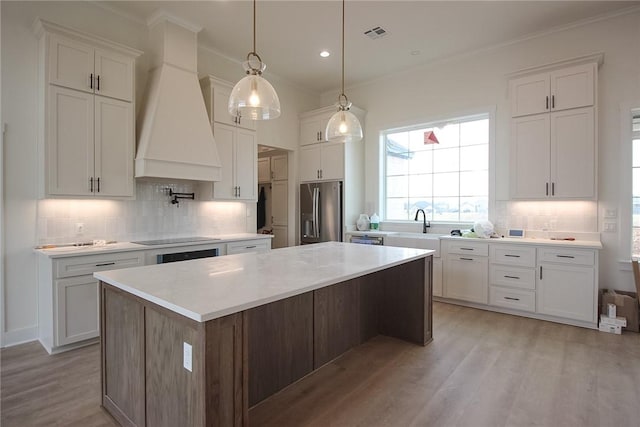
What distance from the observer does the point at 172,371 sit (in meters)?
1.57

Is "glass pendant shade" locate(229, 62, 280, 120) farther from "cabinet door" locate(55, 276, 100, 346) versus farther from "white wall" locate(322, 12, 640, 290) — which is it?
"white wall" locate(322, 12, 640, 290)

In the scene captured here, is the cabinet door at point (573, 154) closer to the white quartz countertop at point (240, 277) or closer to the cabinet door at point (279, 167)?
the white quartz countertop at point (240, 277)

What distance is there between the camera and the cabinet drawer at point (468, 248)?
13.6ft

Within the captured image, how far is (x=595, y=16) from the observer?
3783mm

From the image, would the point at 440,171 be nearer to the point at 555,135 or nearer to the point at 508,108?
the point at 508,108

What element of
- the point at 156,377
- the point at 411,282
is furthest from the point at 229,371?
the point at 411,282

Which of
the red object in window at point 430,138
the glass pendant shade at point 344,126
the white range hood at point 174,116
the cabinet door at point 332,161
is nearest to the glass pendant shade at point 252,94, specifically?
the glass pendant shade at point 344,126

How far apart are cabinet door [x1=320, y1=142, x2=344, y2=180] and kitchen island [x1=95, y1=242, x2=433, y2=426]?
2.28 metres

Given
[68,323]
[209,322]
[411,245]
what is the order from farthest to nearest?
[411,245], [68,323], [209,322]

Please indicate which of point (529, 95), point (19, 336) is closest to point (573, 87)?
point (529, 95)

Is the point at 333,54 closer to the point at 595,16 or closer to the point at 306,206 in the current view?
the point at 306,206

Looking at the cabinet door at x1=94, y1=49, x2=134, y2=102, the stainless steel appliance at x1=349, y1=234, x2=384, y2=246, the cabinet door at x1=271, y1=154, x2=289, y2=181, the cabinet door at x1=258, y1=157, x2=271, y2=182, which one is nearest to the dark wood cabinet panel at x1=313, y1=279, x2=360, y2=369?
the stainless steel appliance at x1=349, y1=234, x2=384, y2=246

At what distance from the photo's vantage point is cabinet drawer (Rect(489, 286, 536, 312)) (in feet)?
12.6

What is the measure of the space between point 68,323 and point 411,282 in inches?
124
